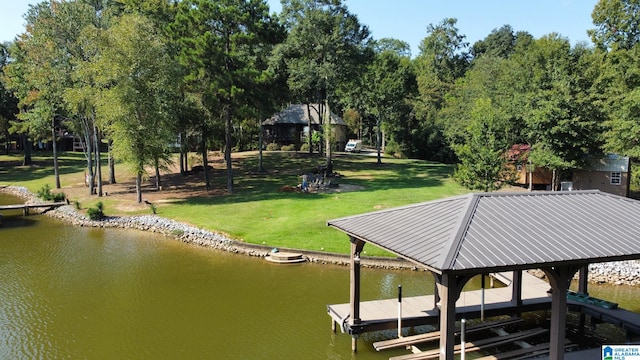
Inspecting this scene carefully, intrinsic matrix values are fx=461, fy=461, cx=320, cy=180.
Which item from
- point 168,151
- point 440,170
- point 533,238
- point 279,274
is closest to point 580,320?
point 533,238

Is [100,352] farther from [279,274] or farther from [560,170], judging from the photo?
[560,170]

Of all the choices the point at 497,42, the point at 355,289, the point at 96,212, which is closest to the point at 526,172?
the point at 355,289

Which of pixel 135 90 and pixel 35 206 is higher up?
pixel 135 90

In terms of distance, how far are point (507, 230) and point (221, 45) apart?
29.5m

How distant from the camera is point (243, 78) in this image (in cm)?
3588

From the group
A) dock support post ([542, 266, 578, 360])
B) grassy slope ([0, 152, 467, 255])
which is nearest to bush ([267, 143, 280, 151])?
grassy slope ([0, 152, 467, 255])

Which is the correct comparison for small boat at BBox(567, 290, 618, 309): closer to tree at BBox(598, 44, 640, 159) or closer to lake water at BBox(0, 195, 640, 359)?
lake water at BBox(0, 195, 640, 359)

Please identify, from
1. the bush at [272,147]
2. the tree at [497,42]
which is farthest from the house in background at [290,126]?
the tree at [497,42]

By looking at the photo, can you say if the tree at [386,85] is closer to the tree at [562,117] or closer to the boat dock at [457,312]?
the tree at [562,117]

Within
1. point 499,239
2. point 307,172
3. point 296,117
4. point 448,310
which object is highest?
point 296,117

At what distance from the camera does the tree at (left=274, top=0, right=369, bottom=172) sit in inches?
1657

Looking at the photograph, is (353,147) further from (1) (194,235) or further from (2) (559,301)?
(2) (559,301)

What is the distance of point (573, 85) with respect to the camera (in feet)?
106

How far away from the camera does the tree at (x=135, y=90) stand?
32.4m
